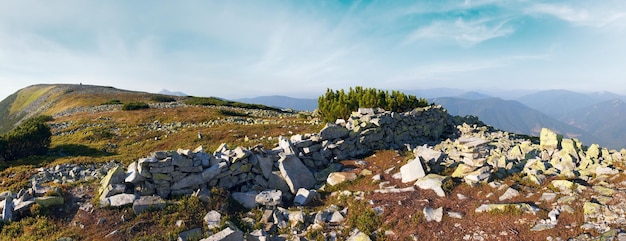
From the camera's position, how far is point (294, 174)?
621 inches

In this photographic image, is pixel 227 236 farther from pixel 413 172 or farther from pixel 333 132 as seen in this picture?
pixel 333 132

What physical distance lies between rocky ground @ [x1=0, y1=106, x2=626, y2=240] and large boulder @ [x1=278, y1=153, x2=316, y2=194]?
0.06 metres

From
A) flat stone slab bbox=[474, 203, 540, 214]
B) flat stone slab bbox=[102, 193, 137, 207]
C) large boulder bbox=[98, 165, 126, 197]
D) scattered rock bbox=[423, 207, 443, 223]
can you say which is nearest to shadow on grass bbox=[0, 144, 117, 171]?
large boulder bbox=[98, 165, 126, 197]

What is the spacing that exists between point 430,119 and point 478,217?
1782 cm

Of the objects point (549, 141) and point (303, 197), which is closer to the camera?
point (303, 197)

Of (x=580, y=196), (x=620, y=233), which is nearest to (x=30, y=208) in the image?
(x=620, y=233)

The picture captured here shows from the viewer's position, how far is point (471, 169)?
1420 cm

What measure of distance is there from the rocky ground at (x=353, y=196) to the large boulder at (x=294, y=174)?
6cm

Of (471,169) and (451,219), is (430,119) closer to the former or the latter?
(471,169)

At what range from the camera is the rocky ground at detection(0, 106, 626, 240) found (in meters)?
9.99

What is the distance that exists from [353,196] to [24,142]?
28061 mm

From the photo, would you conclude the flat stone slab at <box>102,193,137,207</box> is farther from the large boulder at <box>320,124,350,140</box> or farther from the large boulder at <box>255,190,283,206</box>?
the large boulder at <box>320,124,350,140</box>

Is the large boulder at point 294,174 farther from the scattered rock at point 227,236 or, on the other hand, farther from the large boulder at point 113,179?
the large boulder at point 113,179

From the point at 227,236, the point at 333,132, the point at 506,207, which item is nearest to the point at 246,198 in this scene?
the point at 227,236
